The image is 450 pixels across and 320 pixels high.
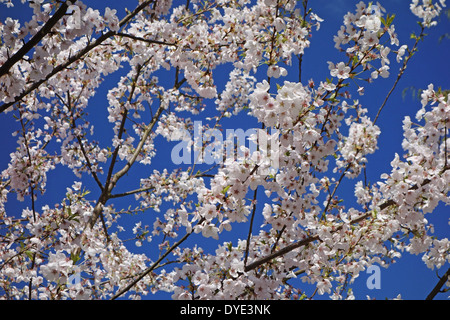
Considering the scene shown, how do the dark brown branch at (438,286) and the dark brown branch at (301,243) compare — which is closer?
the dark brown branch at (301,243)

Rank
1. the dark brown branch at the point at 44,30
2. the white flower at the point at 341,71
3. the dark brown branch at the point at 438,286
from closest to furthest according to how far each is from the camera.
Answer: the dark brown branch at the point at 44,30
the white flower at the point at 341,71
the dark brown branch at the point at 438,286

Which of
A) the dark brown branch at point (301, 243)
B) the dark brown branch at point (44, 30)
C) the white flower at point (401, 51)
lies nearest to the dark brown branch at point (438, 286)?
the dark brown branch at point (301, 243)

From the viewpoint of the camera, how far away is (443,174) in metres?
2.92

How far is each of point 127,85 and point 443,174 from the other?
5207mm

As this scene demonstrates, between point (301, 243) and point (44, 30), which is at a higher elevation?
point (44, 30)

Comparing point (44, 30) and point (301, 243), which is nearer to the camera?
point (44, 30)

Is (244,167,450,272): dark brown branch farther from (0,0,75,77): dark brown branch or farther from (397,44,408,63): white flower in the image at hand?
(0,0,75,77): dark brown branch

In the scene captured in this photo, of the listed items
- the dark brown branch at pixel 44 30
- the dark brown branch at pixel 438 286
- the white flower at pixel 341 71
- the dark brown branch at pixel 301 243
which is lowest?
the dark brown branch at pixel 438 286

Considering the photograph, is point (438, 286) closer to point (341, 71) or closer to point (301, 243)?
point (301, 243)

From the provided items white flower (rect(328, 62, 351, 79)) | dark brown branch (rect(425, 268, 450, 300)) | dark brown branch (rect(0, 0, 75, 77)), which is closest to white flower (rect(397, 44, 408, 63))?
white flower (rect(328, 62, 351, 79))

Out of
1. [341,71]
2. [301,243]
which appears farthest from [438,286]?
[341,71]

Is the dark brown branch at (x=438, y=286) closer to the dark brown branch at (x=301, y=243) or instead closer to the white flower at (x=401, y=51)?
the dark brown branch at (x=301, y=243)
